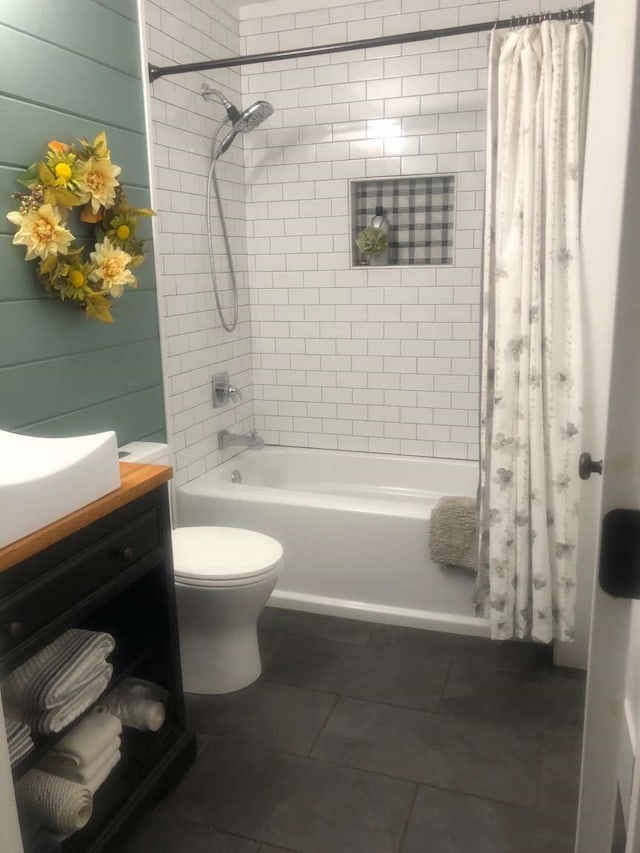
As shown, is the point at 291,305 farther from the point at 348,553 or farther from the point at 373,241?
the point at 348,553

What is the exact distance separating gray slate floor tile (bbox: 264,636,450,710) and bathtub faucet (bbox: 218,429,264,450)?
1066 mm

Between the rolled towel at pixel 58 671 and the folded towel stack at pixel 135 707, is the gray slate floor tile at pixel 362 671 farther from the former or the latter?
the rolled towel at pixel 58 671

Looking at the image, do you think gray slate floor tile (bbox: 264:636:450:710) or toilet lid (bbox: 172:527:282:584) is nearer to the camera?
toilet lid (bbox: 172:527:282:584)

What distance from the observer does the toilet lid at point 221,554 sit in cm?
217

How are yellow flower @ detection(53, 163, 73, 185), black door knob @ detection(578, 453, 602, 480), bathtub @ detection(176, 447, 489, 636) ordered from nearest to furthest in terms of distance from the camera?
black door knob @ detection(578, 453, 602, 480)
yellow flower @ detection(53, 163, 73, 185)
bathtub @ detection(176, 447, 489, 636)

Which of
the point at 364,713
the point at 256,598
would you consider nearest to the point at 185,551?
the point at 256,598

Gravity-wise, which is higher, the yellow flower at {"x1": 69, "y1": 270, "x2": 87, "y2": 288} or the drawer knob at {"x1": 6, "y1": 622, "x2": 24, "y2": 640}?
the yellow flower at {"x1": 69, "y1": 270, "x2": 87, "y2": 288}

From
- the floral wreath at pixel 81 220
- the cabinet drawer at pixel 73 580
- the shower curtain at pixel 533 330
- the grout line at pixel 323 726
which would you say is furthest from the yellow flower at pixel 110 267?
the grout line at pixel 323 726

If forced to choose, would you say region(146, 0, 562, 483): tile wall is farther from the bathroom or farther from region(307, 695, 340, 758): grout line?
region(307, 695, 340, 758): grout line

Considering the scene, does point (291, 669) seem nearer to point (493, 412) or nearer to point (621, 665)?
point (493, 412)

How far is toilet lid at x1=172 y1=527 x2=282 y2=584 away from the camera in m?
2.17

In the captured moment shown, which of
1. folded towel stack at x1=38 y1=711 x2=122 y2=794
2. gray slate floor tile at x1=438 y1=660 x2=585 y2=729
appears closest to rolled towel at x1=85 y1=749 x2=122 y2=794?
folded towel stack at x1=38 y1=711 x2=122 y2=794

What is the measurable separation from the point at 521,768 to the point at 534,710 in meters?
0.29

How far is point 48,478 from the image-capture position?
1.40 meters
